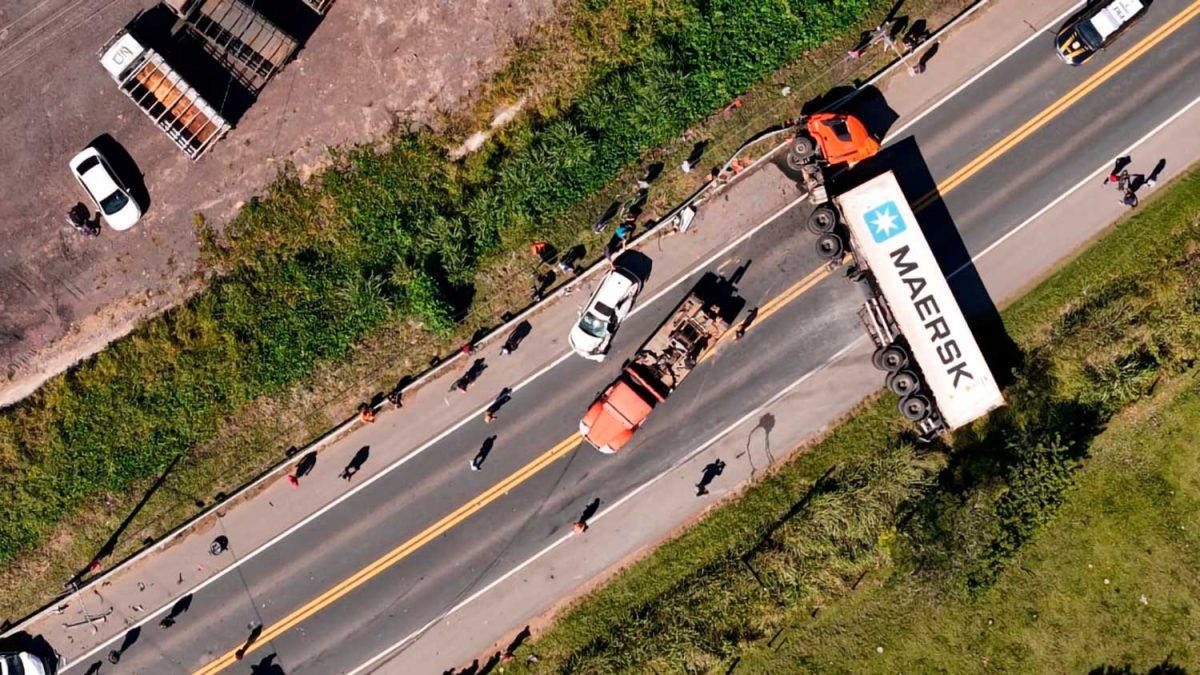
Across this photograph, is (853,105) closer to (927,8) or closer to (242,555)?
(927,8)

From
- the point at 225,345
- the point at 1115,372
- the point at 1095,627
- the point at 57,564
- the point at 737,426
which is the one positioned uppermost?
the point at 225,345

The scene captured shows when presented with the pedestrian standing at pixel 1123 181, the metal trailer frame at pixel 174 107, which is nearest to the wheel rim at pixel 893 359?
the pedestrian standing at pixel 1123 181

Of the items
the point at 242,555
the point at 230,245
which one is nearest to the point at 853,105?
the point at 230,245

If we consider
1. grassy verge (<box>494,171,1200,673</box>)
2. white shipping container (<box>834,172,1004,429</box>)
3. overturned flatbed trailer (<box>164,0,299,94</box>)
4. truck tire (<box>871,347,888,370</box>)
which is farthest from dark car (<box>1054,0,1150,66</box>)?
overturned flatbed trailer (<box>164,0,299,94</box>)

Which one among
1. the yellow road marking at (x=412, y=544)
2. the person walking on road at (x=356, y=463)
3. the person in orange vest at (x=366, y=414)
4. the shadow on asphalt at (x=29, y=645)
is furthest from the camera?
the shadow on asphalt at (x=29, y=645)

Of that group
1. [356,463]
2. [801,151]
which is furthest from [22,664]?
[801,151]

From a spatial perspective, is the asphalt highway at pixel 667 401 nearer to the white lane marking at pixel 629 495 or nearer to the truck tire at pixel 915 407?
the white lane marking at pixel 629 495

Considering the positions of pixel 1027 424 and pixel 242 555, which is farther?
pixel 242 555
